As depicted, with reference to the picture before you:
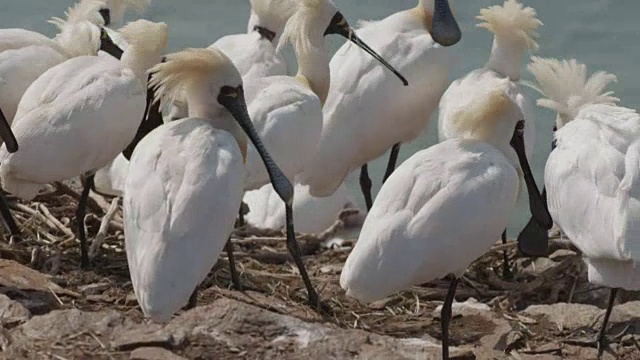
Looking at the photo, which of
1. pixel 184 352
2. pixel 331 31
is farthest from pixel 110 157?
pixel 184 352

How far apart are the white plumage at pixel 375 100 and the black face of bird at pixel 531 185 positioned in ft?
4.26

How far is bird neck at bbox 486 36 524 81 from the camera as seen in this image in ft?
35.8

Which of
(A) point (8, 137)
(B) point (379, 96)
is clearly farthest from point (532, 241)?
(A) point (8, 137)

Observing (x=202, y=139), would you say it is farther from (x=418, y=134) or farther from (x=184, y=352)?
(x=418, y=134)

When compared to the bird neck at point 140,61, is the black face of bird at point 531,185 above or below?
below

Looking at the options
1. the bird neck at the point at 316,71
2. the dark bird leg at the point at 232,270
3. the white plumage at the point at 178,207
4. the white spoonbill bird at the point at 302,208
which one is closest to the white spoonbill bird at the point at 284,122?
the bird neck at the point at 316,71

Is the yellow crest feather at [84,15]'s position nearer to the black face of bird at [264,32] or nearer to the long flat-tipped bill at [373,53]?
the black face of bird at [264,32]

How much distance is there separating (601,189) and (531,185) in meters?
1.23

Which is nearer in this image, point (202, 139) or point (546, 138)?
point (202, 139)

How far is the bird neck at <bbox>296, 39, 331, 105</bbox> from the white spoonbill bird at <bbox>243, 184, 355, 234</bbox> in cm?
190

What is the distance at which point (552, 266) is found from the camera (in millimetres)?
10492

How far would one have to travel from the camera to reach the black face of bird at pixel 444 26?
10.9m

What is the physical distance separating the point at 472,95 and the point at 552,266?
1.22m

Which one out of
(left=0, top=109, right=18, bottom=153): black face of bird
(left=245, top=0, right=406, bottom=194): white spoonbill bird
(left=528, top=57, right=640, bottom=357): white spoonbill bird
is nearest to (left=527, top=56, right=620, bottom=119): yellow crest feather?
(left=528, top=57, right=640, bottom=357): white spoonbill bird
